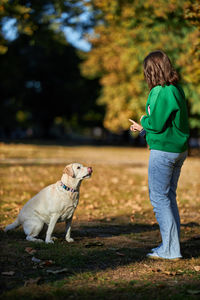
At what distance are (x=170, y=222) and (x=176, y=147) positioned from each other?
82cm

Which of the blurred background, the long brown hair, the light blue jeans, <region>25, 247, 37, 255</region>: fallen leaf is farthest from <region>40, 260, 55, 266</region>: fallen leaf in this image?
the blurred background

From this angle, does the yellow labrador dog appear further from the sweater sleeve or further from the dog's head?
the sweater sleeve

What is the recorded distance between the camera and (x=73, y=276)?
11.9 feet

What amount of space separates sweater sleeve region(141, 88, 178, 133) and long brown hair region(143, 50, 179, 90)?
0.12m

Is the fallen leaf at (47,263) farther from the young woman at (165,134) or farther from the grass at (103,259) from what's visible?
the young woman at (165,134)

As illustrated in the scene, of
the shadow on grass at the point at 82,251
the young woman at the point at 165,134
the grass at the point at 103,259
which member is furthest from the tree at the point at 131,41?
the young woman at the point at 165,134

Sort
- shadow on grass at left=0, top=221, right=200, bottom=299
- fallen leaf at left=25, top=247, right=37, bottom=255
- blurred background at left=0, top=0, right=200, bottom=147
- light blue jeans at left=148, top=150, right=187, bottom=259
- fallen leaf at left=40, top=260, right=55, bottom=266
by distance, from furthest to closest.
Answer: blurred background at left=0, top=0, right=200, bottom=147 < fallen leaf at left=25, top=247, right=37, bottom=255 < light blue jeans at left=148, top=150, right=187, bottom=259 < fallen leaf at left=40, top=260, right=55, bottom=266 < shadow on grass at left=0, top=221, right=200, bottom=299

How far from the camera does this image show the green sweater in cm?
407

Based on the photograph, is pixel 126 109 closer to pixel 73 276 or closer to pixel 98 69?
pixel 98 69

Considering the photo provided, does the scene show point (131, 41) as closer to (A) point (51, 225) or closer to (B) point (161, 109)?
(A) point (51, 225)

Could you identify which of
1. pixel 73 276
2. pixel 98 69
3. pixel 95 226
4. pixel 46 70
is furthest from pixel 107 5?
pixel 46 70

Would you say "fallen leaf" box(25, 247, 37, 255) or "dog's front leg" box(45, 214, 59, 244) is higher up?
"dog's front leg" box(45, 214, 59, 244)

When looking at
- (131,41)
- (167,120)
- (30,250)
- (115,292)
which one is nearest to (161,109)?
(167,120)

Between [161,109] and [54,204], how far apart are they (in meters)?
1.79
